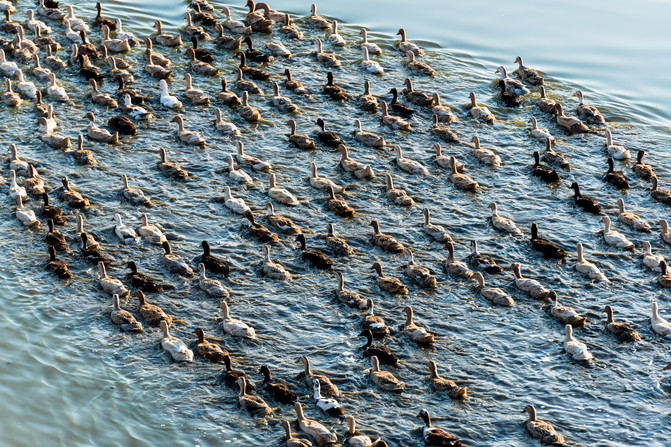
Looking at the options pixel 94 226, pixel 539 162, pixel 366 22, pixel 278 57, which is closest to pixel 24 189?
pixel 94 226

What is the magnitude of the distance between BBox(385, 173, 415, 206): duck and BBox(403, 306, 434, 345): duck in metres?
4.82

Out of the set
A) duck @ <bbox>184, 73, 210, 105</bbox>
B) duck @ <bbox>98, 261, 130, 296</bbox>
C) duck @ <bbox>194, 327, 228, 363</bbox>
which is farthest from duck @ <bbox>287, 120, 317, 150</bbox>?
duck @ <bbox>194, 327, 228, 363</bbox>

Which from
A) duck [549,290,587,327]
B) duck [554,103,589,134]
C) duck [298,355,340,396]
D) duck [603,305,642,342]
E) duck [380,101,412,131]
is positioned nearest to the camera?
duck [298,355,340,396]

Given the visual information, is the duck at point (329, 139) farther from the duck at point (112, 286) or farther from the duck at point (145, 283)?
the duck at point (112, 286)

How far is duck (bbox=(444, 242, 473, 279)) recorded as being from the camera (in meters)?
21.7

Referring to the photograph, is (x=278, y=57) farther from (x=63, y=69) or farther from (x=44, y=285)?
(x=44, y=285)

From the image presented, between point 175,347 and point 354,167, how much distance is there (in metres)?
8.33

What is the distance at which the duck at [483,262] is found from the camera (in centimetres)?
2189

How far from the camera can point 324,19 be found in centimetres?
3394

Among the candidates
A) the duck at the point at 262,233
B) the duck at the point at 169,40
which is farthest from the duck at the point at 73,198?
the duck at the point at 169,40

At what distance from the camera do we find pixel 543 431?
678 inches

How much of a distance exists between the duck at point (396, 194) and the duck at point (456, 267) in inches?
94.9

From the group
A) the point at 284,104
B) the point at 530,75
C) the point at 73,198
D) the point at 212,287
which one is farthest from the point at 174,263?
the point at 530,75

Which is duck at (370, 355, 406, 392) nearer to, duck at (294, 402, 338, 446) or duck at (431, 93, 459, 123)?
duck at (294, 402, 338, 446)
